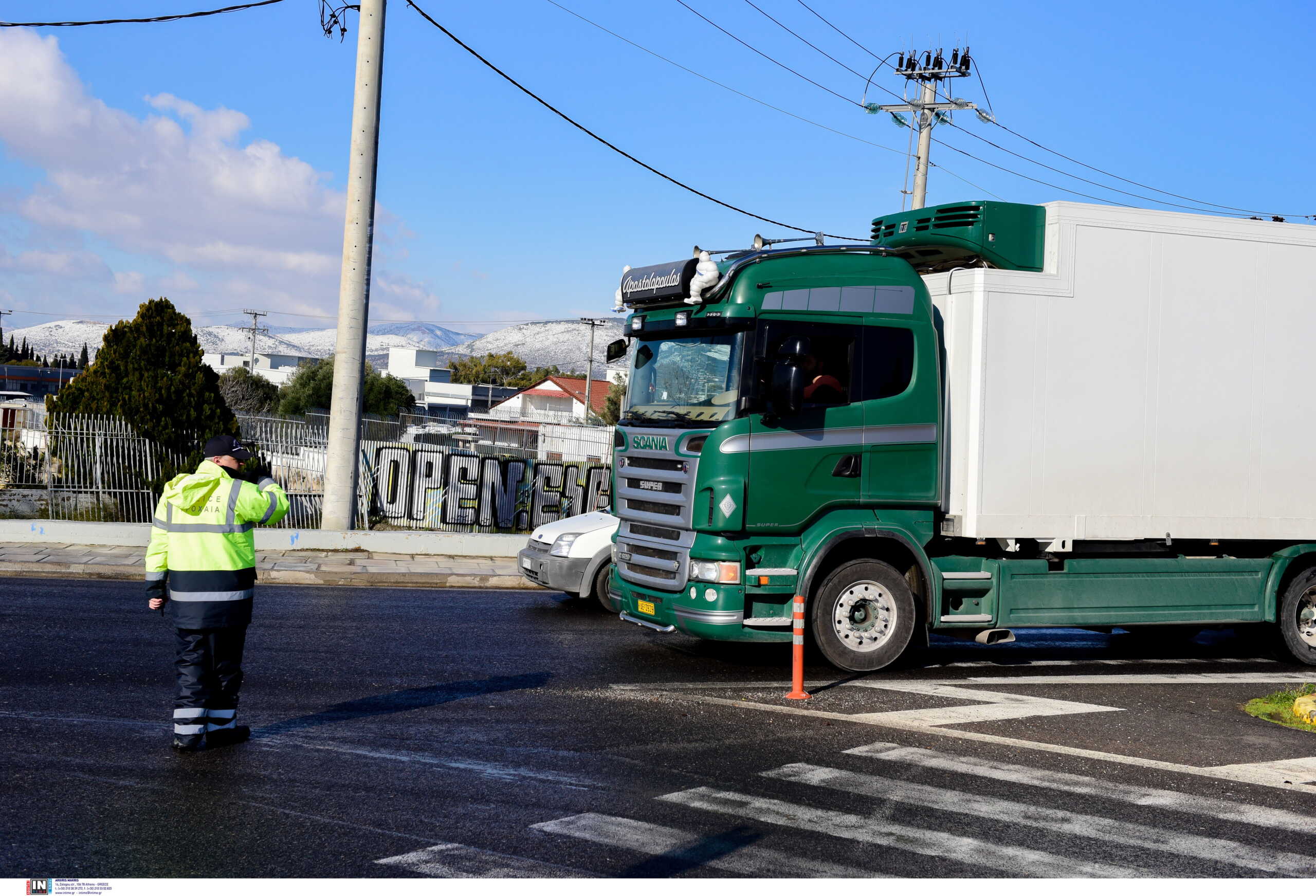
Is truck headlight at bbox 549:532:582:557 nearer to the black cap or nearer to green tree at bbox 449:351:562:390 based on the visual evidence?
the black cap

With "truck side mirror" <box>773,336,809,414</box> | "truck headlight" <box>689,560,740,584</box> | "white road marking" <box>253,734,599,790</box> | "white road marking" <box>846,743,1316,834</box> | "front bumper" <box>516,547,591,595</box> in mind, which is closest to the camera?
"white road marking" <box>846,743,1316,834</box>

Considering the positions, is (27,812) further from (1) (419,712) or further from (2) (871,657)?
(2) (871,657)

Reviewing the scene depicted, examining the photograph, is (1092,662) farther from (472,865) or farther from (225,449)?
(225,449)

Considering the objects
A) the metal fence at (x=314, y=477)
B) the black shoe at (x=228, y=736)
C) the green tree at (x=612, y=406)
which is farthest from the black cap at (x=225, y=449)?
the green tree at (x=612, y=406)

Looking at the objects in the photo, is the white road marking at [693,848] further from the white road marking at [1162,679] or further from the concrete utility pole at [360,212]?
the concrete utility pole at [360,212]

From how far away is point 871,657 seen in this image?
32.5 ft

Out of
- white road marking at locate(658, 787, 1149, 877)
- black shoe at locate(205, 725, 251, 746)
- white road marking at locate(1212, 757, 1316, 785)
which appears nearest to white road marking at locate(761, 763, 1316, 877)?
white road marking at locate(658, 787, 1149, 877)

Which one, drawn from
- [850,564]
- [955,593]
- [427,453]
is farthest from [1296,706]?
[427,453]

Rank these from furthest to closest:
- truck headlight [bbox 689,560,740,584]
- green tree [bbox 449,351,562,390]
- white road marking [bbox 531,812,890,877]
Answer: green tree [bbox 449,351,562,390] → truck headlight [bbox 689,560,740,584] → white road marking [bbox 531,812,890,877]

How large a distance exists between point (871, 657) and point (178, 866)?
20.4ft

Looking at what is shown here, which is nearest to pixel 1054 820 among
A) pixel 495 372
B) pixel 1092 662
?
pixel 1092 662

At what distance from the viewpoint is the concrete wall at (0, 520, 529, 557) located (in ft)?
59.3

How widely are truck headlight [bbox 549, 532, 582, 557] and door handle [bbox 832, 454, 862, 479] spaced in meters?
4.22
